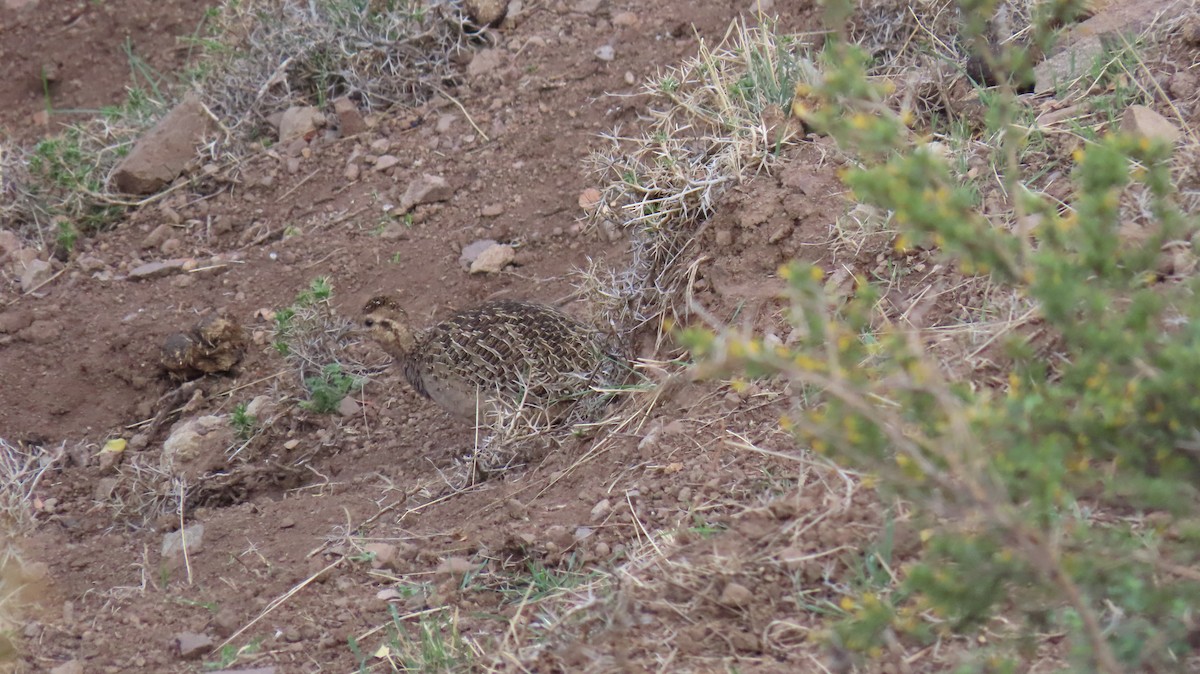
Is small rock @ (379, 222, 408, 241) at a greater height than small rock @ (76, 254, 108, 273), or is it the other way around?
small rock @ (379, 222, 408, 241)

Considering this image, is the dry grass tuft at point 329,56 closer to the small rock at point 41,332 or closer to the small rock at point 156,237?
the small rock at point 156,237

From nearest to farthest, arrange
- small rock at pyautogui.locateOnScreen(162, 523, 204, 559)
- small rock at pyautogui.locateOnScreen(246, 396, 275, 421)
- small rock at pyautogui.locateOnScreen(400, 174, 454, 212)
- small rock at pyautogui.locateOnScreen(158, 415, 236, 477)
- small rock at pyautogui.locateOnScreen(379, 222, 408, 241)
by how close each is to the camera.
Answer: small rock at pyautogui.locateOnScreen(162, 523, 204, 559) < small rock at pyautogui.locateOnScreen(158, 415, 236, 477) < small rock at pyautogui.locateOnScreen(246, 396, 275, 421) < small rock at pyautogui.locateOnScreen(379, 222, 408, 241) < small rock at pyautogui.locateOnScreen(400, 174, 454, 212)

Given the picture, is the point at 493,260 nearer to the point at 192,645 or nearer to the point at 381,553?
the point at 381,553

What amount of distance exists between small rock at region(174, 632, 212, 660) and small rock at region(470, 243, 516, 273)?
2835mm

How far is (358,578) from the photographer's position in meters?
4.33

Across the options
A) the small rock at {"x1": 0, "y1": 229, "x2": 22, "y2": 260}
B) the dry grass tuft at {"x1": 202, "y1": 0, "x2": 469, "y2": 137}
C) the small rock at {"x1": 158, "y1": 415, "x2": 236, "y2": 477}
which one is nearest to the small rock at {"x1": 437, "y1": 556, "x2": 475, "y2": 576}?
the small rock at {"x1": 158, "y1": 415, "x2": 236, "y2": 477}

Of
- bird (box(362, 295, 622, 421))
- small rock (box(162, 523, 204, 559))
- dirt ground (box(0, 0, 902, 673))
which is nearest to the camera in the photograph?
dirt ground (box(0, 0, 902, 673))

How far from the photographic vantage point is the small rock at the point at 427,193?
22.7ft

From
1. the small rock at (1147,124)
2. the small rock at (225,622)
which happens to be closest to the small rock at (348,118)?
the small rock at (225,622)

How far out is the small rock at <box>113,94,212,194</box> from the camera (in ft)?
24.4

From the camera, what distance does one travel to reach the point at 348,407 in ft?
19.6

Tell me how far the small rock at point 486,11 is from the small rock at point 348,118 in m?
0.95

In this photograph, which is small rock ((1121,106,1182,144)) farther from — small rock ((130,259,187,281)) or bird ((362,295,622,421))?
small rock ((130,259,187,281))

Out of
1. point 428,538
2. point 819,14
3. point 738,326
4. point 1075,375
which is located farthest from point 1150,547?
point 819,14
